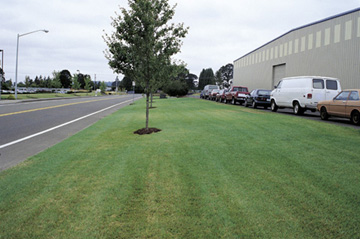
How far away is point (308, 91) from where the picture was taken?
16.5 m

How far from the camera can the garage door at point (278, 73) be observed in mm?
41134

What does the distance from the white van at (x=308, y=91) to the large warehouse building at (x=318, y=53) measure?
11553mm

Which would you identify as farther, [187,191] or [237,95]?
[237,95]

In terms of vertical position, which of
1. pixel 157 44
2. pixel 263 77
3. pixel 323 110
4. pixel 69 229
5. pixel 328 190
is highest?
pixel 263 77

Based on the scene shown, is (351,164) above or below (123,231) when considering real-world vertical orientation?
above

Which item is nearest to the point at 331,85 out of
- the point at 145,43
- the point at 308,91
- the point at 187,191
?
the point at 308,91

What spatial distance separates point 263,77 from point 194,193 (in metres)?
46.3

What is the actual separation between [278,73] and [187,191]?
42.0 m

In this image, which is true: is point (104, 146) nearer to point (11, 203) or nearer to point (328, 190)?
point (11, 203)

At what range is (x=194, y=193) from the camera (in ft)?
13.8

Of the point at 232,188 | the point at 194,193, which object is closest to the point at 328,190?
the point at 232,188

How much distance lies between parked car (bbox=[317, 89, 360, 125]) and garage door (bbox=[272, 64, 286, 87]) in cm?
2810

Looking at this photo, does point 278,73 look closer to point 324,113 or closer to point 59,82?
point 324,113

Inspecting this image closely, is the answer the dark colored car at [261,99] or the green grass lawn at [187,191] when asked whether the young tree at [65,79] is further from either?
the green grass lawn at [187,191]
